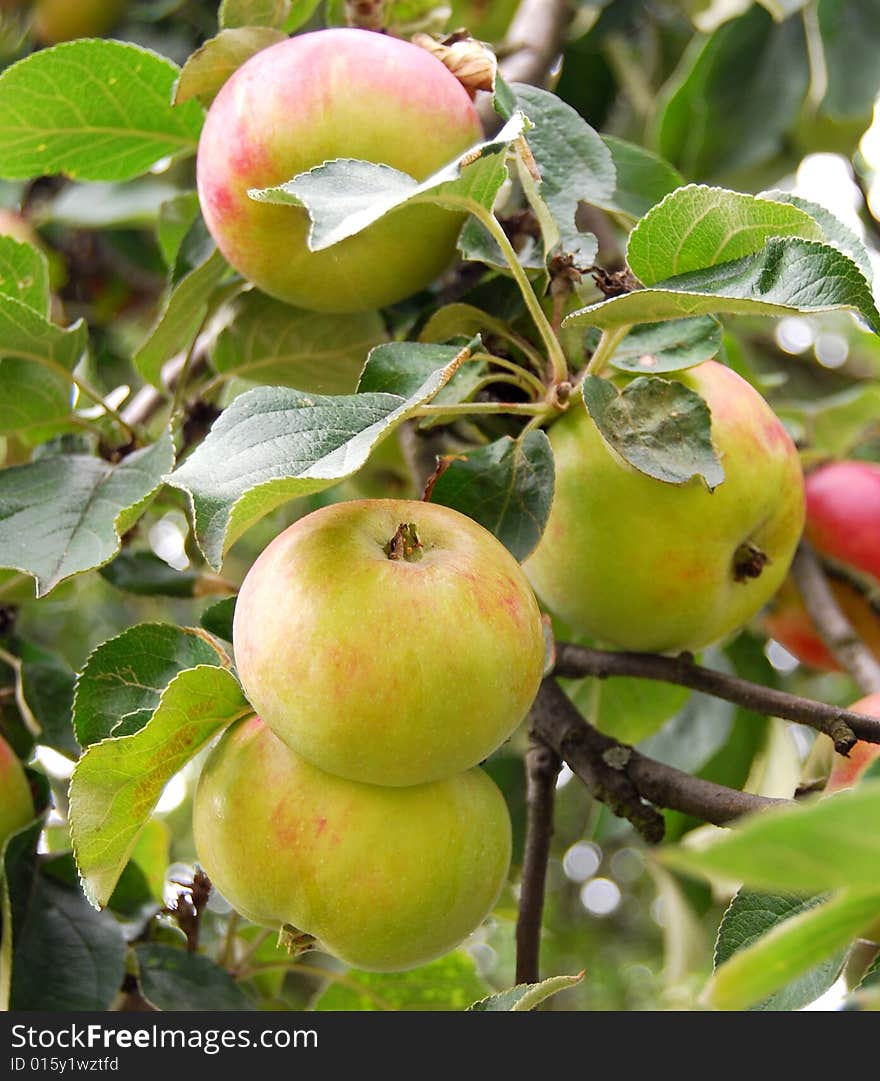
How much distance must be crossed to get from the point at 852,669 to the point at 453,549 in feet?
1.81

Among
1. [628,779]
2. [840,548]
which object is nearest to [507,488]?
[628,779]

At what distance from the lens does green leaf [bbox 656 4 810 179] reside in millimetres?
1277

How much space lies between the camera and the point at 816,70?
4.58 ft

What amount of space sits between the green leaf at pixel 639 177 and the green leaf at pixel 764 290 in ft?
0.81

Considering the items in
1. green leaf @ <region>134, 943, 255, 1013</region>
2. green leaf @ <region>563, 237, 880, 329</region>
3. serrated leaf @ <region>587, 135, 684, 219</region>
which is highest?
green leaf @ <region>563, 237, 880, 329</region>

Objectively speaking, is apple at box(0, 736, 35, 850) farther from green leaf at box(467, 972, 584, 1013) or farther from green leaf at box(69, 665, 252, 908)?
green leaf at box(467, 972, 584, 1013)

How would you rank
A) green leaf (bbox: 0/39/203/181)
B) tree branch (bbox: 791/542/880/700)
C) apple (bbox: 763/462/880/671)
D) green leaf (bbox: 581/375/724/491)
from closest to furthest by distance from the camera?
green leaf (bbox: 581/375/724/491) → green leaf (bbox: 0/39/203/181) → tree branch (bbox: 791/542/880/700) → apple (bbox: 763/462/880/671)

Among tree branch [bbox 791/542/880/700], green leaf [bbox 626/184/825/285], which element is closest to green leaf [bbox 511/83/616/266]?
green leaf [bbox 626/184/825/285]

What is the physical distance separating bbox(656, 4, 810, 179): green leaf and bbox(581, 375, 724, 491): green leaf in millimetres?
691

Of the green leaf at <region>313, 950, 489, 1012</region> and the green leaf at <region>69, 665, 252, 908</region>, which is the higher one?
the green leaf at <region>69, 665, 252, 908</region>

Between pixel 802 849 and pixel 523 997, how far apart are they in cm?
34

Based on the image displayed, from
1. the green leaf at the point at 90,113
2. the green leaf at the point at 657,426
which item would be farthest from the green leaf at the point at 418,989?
the green leaf at the point at 90,113
